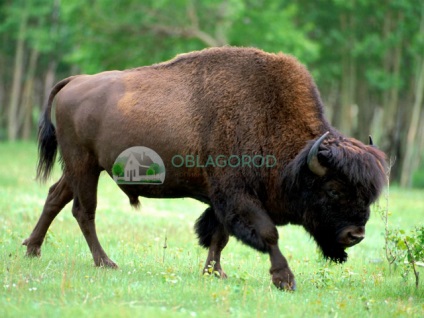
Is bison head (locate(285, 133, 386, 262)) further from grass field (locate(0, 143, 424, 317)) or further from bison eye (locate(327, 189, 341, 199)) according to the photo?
grass field (locate(0, 143, 424, 317))

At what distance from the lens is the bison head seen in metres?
6.89

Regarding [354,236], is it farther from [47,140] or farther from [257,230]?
[47,140]

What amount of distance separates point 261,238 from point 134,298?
5.62 feet

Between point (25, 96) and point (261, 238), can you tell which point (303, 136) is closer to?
point (261, 238)

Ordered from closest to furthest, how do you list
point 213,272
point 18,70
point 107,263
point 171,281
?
point 171,281 < point 213,272 < point 107,263 < point 18,70

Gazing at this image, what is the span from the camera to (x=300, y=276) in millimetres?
8156

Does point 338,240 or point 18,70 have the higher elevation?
point 338,240

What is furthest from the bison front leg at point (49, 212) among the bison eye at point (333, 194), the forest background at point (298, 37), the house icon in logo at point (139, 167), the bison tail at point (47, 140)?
the forest background at point (298, 37)

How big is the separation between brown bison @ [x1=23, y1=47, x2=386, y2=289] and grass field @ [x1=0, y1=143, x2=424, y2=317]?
45 centimetres

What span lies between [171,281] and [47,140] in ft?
10.4

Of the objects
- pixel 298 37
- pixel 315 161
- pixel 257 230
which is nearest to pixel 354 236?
pixel 315 161

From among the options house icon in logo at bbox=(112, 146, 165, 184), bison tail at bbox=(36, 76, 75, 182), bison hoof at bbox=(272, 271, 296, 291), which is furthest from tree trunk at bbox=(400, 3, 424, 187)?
bison hoof at bbox=(272, 271, 296, 291)

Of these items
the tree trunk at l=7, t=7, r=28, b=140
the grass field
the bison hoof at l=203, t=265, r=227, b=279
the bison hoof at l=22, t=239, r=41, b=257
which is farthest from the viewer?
the tree trunk at l=7, t=7, r=28, b=140

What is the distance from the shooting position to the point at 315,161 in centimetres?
704
